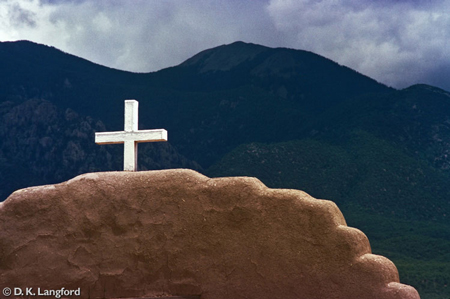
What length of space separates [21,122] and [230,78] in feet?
69.9

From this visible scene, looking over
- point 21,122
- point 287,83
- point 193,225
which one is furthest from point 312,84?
point 193,225

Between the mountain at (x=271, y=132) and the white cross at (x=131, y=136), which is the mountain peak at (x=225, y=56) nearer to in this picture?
the mountain at (x=271, y=132)

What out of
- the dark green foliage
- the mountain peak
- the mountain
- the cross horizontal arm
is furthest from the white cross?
the mountain peak

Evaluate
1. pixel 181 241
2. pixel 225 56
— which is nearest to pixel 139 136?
pixel 181 241

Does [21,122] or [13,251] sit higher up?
[21,122]

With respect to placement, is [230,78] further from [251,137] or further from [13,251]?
[13,251]

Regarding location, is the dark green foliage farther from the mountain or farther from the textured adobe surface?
the textured adobe surface

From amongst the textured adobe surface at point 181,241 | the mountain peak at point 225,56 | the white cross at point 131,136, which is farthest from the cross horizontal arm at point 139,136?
the mountain peak at point 225,56

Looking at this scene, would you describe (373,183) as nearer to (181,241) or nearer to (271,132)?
(271,132)

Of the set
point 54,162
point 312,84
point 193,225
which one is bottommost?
point 193,225

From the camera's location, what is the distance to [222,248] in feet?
24.5

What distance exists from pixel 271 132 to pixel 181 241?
32.5 m

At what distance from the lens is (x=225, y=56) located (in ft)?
196

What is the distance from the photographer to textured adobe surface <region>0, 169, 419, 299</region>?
23.4 feet
